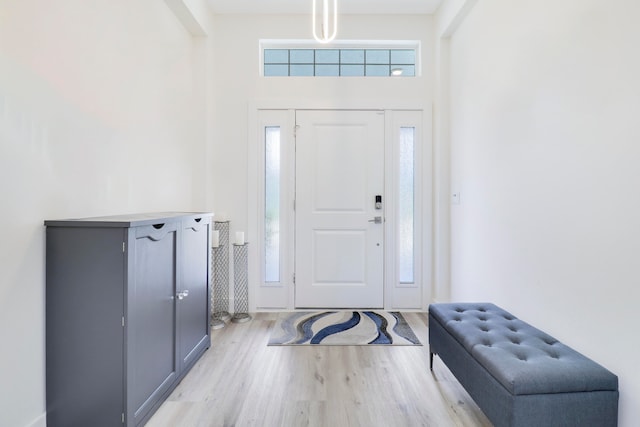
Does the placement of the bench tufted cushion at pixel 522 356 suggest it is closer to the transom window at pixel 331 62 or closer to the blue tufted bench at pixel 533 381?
the blue tufted bench at pixel 533 381

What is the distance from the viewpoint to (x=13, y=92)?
1364 millimetres

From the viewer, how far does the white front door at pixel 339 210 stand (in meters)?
3.38

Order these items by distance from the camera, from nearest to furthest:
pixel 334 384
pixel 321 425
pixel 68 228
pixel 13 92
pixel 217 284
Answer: pixel 13 92 < pixel 68 228 < pixel 321 425 < pixel 334 384 < pixel 217 284

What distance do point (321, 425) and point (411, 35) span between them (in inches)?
139

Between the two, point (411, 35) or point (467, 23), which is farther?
point (411, 35)

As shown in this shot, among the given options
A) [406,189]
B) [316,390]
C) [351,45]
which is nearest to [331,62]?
[351,45]

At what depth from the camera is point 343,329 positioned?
293cm

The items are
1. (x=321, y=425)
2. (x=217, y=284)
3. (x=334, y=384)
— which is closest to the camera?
(x=321, y=425)

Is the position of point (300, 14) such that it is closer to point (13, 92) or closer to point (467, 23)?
point (467, 23)

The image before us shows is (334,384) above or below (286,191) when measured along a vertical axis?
below

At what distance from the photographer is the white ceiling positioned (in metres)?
3.14

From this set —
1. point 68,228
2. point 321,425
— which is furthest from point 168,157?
point 321,425

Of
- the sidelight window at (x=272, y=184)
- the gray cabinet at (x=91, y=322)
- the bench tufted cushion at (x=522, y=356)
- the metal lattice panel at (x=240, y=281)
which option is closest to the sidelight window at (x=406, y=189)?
the sidelight window at (x=272, y=184)

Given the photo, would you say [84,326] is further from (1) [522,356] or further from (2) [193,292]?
(1) [522,356]
